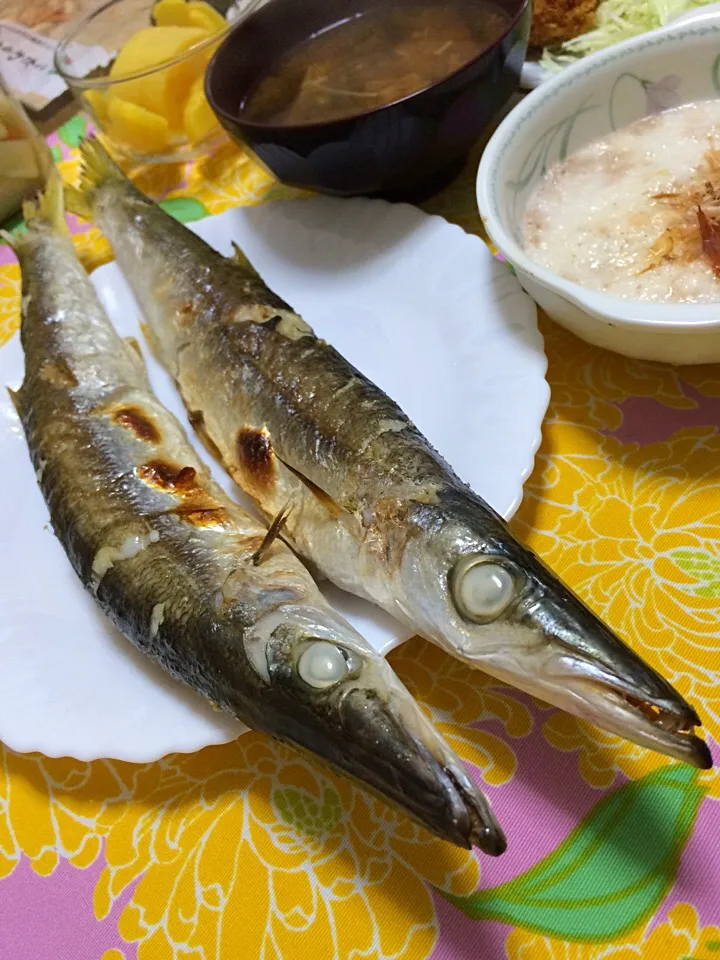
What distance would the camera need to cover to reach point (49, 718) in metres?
1.11

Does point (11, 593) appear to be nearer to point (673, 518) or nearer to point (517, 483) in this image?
point (517, 483)

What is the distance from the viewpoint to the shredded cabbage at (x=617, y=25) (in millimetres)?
1730

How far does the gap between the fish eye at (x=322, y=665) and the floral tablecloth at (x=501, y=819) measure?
24 cm

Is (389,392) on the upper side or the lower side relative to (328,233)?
lower

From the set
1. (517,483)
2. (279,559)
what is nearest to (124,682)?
(279,559)

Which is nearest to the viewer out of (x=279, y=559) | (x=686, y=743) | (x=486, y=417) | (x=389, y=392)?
(x=686, y=743)

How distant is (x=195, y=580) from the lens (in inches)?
40.9

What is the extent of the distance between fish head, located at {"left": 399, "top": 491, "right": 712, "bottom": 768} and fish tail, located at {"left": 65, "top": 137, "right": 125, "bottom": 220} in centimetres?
128

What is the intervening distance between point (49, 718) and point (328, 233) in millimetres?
1063

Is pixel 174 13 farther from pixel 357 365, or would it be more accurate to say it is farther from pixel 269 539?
pixel 269 539

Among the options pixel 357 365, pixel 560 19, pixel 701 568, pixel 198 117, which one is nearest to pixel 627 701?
pixel 701 568

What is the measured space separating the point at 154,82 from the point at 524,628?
1.70 meters

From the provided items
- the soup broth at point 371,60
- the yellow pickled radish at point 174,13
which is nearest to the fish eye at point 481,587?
the soup broth at point 371,60

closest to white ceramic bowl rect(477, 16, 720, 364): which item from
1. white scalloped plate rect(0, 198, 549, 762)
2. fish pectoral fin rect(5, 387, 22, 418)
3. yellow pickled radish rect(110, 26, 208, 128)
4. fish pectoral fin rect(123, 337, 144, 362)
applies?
white scalloped plate rect(0, 198, 549, 762)
